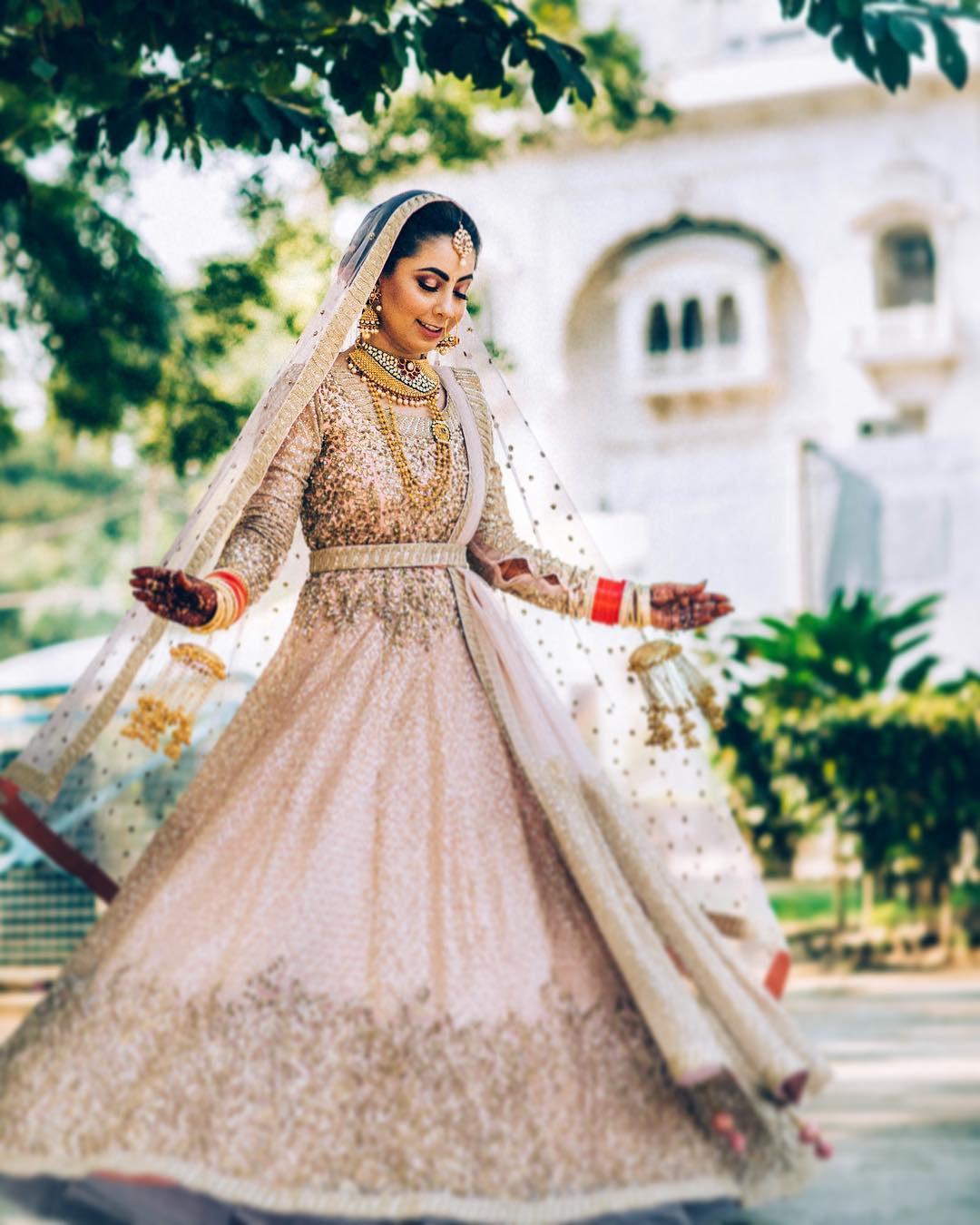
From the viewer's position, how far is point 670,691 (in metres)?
3.55

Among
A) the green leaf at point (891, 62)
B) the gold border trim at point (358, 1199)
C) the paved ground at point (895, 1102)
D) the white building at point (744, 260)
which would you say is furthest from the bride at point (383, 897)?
the white building at point (744, 260)

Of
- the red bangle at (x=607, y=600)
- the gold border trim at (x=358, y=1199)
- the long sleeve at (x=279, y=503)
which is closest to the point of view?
the gold border trim at (x=358, y=1199)

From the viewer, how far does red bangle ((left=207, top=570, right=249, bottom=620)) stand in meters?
3.11

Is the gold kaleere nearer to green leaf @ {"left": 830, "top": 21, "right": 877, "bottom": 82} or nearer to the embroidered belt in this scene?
the embroidered belt

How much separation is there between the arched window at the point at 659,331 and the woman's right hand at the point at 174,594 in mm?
22437

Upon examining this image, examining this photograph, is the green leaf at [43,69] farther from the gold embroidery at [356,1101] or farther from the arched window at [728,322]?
the arched window at [728,322]

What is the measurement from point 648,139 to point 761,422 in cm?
411

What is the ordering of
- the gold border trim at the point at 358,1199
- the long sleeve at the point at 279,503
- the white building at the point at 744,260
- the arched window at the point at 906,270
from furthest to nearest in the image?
the arched window at the point at 906,270 → the white building at the point at 744,260 → the long sleeve at the point at 279,503 → the gold border trim at the point at 358,1199

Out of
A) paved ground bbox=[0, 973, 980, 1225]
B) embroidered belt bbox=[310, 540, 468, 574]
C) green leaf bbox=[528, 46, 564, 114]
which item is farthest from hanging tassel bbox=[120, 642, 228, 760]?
green leaf bbox=[528, 46, 564, 114]

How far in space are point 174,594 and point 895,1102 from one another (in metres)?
2.70

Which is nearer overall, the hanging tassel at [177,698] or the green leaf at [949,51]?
the hanging tassel at [177,698]

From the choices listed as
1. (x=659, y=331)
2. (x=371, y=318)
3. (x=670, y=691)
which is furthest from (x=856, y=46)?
(x=659, y=331)

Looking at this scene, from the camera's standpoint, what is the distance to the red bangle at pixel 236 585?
3.11m

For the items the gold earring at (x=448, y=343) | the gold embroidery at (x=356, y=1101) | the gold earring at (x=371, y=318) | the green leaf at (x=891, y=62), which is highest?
the green leaf at (x=891, y=62)
